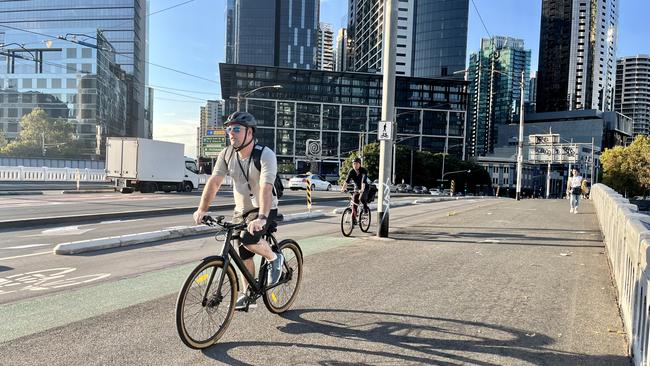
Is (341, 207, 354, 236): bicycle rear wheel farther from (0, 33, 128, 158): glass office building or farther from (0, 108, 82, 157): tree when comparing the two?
(0, 33, 128, 158): glass office building

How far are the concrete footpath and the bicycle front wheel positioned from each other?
0.43 feet

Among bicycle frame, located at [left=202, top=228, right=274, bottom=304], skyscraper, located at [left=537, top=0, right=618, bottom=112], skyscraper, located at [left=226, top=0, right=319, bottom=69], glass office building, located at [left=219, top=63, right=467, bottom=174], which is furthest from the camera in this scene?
skyscraper, located at [left=226, top=0, right=319, bottom=69]

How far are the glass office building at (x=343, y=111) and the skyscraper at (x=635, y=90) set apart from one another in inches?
3907

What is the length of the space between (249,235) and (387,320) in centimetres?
168

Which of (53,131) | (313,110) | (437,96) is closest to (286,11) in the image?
(313,110)

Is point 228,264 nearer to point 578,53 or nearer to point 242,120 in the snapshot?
point 242,120

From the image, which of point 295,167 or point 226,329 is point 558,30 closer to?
point 295,167

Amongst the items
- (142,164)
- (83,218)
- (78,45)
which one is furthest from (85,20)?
(83,218)

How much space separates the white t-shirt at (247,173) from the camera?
14.1ft

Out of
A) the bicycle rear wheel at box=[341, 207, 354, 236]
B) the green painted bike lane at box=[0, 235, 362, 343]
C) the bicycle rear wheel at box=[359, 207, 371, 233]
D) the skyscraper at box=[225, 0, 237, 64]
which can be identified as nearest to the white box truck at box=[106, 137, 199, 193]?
the bicycle rear wheel at box=[359, 207, 371, 233]

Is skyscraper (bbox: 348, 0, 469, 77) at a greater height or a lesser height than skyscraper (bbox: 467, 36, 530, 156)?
greater

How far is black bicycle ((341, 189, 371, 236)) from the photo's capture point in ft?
36.7

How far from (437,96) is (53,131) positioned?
96005mm

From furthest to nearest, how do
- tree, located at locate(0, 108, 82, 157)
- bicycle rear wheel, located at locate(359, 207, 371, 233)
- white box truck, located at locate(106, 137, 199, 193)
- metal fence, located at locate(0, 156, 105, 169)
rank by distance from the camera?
tree, located at locate(0, 108, 82, 157), metal fence, located at locate(0, 156, 105, 169), white box truck, located at locate(106, 137, 199, 193), bicycle rear wheel, located at locate(359, 207, 371, 233)
